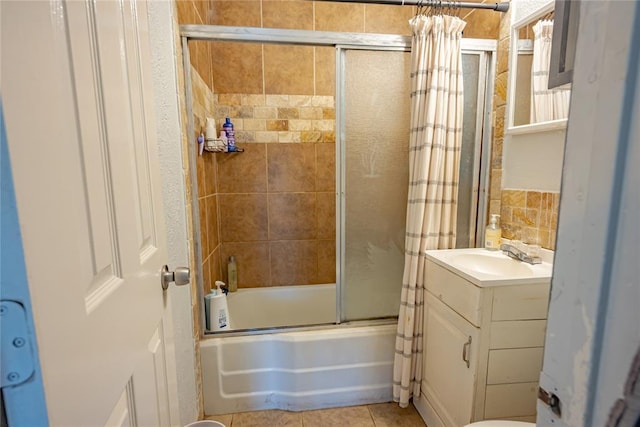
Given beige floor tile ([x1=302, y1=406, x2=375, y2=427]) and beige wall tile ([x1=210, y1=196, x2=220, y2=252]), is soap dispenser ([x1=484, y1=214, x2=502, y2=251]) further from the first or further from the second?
beige wall tile ([x1=210, y1=196, x2=220, y2=252])

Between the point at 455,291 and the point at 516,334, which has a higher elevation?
the point at 455,291

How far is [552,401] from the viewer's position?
0.38m

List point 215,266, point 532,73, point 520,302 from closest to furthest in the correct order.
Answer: point 520,302
point 532,73
point 215,266

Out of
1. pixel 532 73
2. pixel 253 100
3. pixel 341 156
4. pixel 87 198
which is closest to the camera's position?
pixel 87 198

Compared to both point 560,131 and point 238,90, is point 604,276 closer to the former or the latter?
point 560,131

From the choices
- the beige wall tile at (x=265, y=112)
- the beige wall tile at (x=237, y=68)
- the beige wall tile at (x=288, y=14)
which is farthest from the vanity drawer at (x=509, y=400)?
the beige wall tile at (x=288, y=14)

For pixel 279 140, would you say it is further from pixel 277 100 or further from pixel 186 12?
pixel 186 12

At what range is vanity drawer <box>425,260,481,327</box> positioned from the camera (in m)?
1.13

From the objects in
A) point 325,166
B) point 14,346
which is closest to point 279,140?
point 325,166

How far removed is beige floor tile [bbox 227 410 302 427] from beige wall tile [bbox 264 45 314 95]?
2.12 meters

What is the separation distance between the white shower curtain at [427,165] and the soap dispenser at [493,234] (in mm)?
170

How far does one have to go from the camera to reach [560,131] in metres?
1.26

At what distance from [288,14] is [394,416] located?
268 cm

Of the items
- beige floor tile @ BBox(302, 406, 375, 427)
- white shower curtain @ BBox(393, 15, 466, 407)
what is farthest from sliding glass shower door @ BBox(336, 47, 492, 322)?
beige floor tile @ BBox(302, 406, 375, 427)
